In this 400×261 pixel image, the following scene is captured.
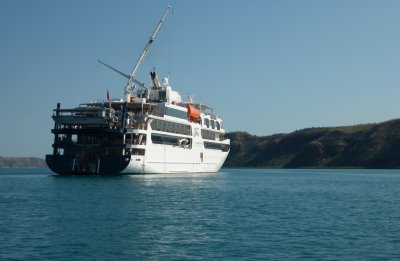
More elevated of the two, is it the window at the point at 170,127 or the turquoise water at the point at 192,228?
the window at the point at 170,127

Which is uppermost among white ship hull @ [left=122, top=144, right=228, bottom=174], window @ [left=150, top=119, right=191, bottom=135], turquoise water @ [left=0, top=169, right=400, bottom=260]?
window @ [left=150, top=119, right=191, bottom=135]

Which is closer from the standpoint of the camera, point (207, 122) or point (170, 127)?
point (170, 127)

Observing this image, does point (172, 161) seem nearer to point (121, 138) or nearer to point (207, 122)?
point (121, 138)

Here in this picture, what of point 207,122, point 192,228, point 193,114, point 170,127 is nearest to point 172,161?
point 170,127

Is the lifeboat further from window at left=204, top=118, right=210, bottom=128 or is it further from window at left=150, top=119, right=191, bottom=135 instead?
window at left=204, top=118, right=210, bottom=128

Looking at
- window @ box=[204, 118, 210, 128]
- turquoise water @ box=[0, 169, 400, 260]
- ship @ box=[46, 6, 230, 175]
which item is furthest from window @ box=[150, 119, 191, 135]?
turquoise water @ box=[0, 169, 400, 260]

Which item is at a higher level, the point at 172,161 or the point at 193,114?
the point at 193,114

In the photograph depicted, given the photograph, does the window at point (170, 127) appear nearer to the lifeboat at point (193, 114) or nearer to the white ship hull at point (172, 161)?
the white ship hull at point (172, 161)

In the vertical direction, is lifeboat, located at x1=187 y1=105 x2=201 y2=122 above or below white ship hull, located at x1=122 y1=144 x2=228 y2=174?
above

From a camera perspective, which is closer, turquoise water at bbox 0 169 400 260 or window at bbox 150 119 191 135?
turquoise water at bbox 0 169 400 260

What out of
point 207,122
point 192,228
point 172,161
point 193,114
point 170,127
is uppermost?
point 193,114

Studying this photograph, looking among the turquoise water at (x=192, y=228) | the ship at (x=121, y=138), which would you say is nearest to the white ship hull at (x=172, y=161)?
the ship at (x=121, y=138)

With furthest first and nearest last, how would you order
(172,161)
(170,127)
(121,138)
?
(170,127) → (172,161) → (121,138)

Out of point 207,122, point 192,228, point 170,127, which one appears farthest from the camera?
point 207,122
